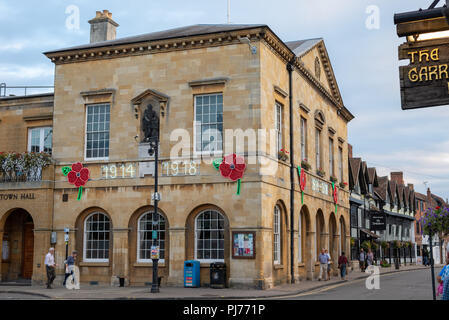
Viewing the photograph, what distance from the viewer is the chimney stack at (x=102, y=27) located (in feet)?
102

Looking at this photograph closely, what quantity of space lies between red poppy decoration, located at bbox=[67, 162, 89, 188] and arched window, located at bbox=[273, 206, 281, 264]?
28.8 feet

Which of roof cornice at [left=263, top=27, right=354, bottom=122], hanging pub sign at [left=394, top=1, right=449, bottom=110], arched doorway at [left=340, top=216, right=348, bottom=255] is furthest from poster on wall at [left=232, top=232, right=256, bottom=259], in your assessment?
hanging pub sign at [left=394, top=1, right=449, bottom=110]

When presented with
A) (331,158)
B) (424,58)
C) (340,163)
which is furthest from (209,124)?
(424,58)

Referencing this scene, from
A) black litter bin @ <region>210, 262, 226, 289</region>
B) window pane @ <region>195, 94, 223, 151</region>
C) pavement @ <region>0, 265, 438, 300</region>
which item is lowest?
pavement @ <region>0, 265, 438, 300</region>

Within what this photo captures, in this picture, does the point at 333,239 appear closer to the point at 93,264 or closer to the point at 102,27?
the point at 93,264

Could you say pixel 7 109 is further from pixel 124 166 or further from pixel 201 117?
pixel 201 117

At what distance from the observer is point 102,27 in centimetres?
3116

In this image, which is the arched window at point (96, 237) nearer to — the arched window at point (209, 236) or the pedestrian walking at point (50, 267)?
the pedestrian walking at point (50, 267)

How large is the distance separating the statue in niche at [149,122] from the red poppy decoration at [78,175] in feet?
10.8

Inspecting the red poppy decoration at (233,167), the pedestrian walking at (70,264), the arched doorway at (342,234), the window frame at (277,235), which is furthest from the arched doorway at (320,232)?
the pedestrian walking at (70,264)

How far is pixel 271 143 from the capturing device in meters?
23.8

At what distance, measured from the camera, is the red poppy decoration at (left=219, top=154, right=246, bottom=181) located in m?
22.6

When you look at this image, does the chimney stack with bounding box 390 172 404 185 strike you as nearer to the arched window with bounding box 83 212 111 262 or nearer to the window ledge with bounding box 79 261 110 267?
the arched window with bounding box 83 212 111 262

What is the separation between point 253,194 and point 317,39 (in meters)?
14.1
